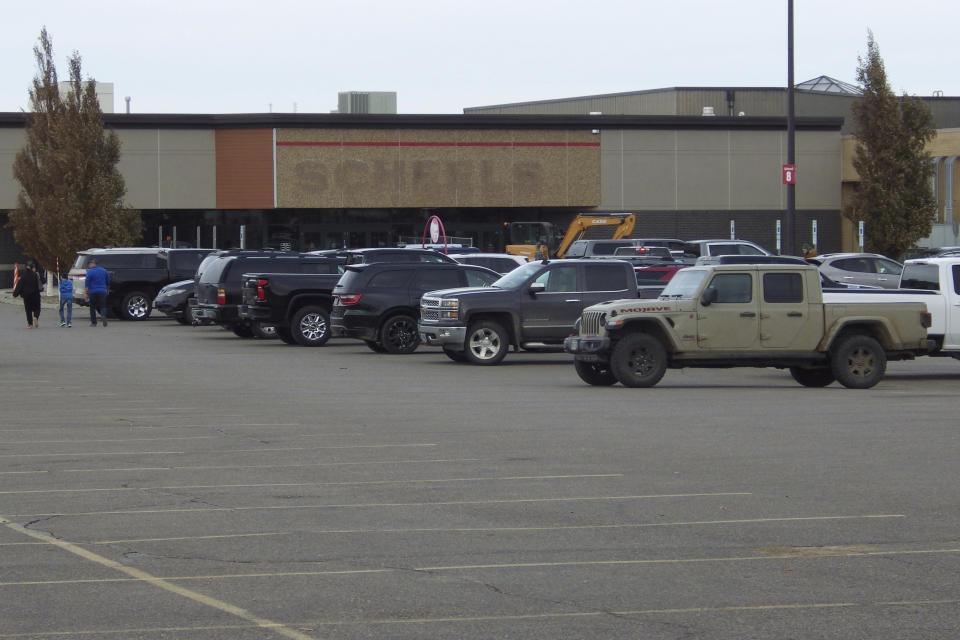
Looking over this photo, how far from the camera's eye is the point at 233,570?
24.7 feet

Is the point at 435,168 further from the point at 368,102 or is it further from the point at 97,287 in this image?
the point at 97,287

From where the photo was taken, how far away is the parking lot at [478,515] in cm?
664

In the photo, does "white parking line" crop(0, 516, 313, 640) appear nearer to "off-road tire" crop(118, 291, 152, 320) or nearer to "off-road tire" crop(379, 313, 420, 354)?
"off-road tire" crop(379, 313, 420, 354)

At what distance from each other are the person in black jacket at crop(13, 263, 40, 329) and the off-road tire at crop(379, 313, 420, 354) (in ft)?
37.9

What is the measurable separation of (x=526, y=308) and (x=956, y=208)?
1542 inches

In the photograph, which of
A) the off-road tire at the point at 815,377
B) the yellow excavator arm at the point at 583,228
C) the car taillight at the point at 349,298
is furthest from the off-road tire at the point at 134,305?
the off-road tire at the point at 815,377

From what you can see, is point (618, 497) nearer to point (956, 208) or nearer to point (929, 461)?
point (929, 461)

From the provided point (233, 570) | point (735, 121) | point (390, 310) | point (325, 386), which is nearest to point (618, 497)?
point (233, 570)

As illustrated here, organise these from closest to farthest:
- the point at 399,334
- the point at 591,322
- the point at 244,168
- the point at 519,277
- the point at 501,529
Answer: the point at 501,529
the point at 591,322
the point at 519,277
the point at 399,334
the point at 244,168

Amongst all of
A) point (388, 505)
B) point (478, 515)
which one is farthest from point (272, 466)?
point (478, 515)

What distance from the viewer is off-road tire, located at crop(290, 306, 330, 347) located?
29.6 m

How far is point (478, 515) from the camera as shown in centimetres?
927

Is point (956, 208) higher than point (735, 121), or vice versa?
point (735, 121)

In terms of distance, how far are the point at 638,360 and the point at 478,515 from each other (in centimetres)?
1056
